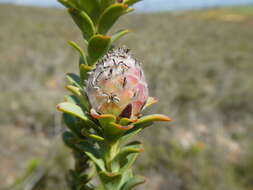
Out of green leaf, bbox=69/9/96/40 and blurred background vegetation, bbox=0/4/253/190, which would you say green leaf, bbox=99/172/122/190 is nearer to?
green leaf, bbox=69/9/96/40

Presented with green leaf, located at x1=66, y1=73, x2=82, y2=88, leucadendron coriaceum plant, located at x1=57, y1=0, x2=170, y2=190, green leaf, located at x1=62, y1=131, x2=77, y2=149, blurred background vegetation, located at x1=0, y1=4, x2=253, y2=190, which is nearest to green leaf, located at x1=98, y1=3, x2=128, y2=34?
leucadendron coriaceum plant, located at x1=57, y1=0, x2=170, y2=190

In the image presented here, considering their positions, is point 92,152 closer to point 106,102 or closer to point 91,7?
point 106,102

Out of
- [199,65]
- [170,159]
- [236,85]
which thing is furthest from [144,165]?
[199,65]

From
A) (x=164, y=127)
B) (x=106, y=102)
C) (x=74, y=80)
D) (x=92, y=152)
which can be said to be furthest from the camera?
(x=164, y=127)

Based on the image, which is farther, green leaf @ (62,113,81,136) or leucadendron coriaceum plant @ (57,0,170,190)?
green leaf @ (62,113,81,136)

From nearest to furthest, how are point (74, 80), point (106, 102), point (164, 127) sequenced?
point (106, 102)
point (74, 80)
point (164, 127)

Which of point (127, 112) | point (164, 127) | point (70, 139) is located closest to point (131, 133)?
point (127, 112)
